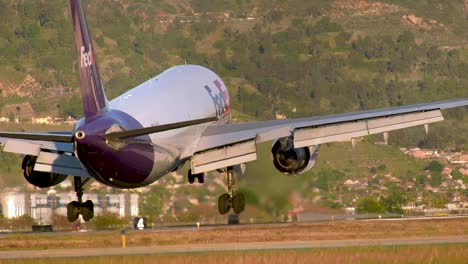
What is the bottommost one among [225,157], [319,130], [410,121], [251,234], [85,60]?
[251,234]

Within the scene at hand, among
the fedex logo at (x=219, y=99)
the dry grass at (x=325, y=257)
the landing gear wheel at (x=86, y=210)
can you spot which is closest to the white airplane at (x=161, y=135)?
the landing gear wheel at (x=86, y=210)

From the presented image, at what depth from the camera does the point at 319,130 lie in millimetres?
69625

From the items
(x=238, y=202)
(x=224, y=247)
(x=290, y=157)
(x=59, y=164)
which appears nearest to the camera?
(x=224, y=247)

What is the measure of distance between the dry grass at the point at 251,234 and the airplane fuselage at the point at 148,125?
4633mm

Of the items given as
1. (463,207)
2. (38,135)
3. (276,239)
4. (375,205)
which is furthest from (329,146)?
(38,135)

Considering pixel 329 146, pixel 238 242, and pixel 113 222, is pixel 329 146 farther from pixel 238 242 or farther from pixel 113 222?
pixel 238 242

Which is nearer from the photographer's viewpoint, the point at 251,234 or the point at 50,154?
the point at 50,154

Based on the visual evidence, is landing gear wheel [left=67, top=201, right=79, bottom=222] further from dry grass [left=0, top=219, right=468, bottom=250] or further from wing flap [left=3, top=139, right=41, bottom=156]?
wing flap [left=3, top=139, right=41, bottom=156]

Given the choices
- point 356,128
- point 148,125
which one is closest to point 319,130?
point 356,128

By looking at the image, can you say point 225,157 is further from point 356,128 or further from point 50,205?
point 50,205

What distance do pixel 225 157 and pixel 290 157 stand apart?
285 centimetres

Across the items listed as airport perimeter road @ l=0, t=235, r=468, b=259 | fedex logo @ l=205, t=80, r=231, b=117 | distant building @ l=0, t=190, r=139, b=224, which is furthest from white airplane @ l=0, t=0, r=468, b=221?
distant building @ l=0, t=190, r=139, b=224

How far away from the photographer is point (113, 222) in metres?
93.9

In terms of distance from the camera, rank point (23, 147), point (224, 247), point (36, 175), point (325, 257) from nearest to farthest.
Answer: point (325, 257) < point (224, 247) < point (23, 147) < point (36, 175)
